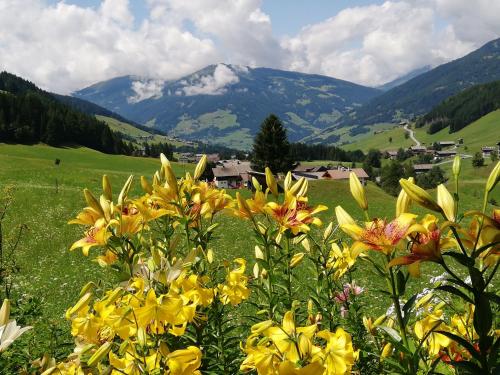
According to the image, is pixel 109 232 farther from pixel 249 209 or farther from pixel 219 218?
pixel 219 218

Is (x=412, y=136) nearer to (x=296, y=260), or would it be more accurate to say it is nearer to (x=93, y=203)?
(x=296, y=260)

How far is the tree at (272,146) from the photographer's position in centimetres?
4306

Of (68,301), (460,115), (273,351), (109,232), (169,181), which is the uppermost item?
(460,115)

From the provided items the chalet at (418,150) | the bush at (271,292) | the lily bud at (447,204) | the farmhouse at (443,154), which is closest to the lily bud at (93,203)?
the bush at (271,292)

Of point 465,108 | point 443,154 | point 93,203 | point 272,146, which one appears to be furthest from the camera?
point 465,108

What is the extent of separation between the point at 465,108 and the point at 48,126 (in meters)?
159

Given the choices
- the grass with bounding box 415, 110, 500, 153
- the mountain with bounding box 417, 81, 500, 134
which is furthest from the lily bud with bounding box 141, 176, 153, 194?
the mountain with bounding box 417, 81, 500, 134

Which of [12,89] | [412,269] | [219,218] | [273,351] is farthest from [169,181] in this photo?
[12,89]

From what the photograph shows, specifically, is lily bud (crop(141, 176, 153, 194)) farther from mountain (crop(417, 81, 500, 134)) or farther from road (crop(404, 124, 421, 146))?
mountain (crop(417, 81, 500, 134))

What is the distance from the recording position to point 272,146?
142 ft

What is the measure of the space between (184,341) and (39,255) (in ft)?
36.4

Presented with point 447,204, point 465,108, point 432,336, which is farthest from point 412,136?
point 447,204

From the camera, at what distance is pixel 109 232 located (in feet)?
7.06

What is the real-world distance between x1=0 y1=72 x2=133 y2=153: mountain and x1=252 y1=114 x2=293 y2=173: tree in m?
51.0
